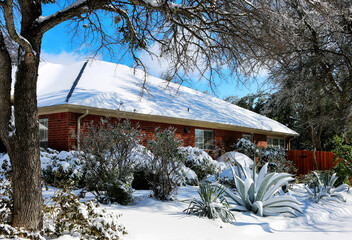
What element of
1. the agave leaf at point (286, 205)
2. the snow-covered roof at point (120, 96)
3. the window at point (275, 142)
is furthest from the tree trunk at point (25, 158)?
the window at point (275, 142)

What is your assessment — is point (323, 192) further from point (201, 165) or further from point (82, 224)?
point (82, 224)

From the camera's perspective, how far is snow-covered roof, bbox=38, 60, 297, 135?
45.6 ft

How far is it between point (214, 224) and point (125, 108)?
8.90m

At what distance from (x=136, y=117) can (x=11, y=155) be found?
10.6 m

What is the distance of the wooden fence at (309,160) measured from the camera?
20750 mm

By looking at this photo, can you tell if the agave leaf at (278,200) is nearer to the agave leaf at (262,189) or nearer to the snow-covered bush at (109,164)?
the agave leaf at (262,189)

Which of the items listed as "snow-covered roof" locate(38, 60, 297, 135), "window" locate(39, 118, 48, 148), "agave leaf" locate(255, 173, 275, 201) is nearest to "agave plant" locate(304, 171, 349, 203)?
"agave leaf" locate(255, 173, 275, 201)

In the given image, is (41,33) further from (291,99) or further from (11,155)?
(291,99)

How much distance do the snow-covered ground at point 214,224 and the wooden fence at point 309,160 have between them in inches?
511

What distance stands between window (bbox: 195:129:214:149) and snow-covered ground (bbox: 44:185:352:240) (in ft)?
34.1

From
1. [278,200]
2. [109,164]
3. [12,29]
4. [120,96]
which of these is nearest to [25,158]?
[12,29]

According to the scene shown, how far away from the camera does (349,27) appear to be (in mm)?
15477

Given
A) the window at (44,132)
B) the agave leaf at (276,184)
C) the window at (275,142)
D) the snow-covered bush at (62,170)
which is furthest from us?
the window at (275,142)

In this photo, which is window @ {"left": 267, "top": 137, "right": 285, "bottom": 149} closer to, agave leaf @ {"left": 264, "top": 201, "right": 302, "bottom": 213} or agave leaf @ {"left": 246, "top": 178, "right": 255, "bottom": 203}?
agave leaf @ {"left": 264, "top": 201, "right": 302, "bottom": 213}
